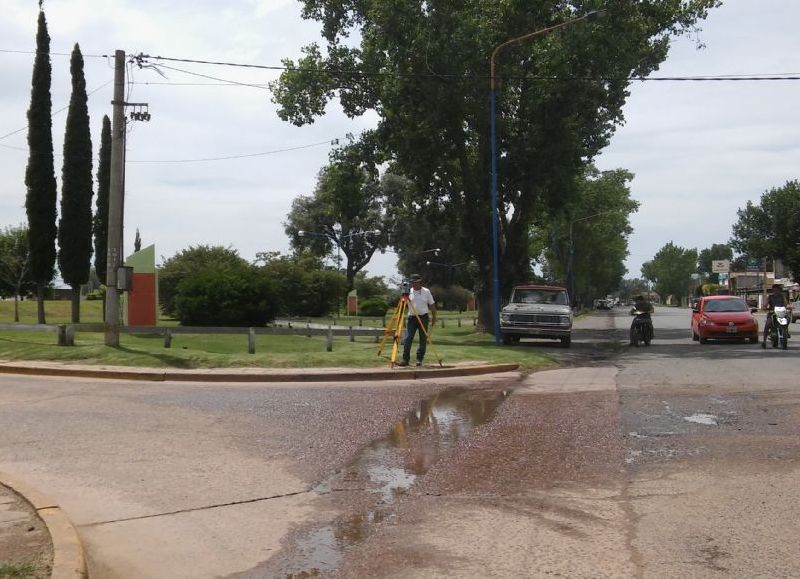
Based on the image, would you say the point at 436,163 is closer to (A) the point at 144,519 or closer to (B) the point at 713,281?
(A) the point at 144,519

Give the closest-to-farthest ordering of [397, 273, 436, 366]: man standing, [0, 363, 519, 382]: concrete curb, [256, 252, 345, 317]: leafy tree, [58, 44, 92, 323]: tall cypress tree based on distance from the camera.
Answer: [0, 363, 519, 382]: concrete curb → [397, 273, 436, 366]: man standing → [58, 44, 92, 323]: tall cypress tree → [256, 252, 345, 317]: leafy tree

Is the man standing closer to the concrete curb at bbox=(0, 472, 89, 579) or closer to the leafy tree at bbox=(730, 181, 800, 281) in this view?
the concrete curb at bbox=(0, 472, 89, 579)

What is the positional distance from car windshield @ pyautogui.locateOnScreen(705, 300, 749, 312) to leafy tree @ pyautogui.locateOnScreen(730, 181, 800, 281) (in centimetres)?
4295

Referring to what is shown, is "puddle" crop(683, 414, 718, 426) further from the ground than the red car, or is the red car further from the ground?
the red car

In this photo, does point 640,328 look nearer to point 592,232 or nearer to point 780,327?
point 780,327

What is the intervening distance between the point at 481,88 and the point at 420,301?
1386 cm

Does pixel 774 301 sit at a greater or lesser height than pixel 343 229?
lesser

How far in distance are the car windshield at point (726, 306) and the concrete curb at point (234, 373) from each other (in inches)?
551

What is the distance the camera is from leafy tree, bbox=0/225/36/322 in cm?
4914

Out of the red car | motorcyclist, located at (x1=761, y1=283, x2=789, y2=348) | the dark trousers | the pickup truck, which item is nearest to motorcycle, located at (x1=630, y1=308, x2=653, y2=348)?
the red car

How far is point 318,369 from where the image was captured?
14789 millimetres

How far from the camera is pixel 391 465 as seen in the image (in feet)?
23.1

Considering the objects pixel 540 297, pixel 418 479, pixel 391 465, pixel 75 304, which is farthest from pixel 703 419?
pixel 75 304

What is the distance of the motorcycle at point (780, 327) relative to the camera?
21.0 metres
